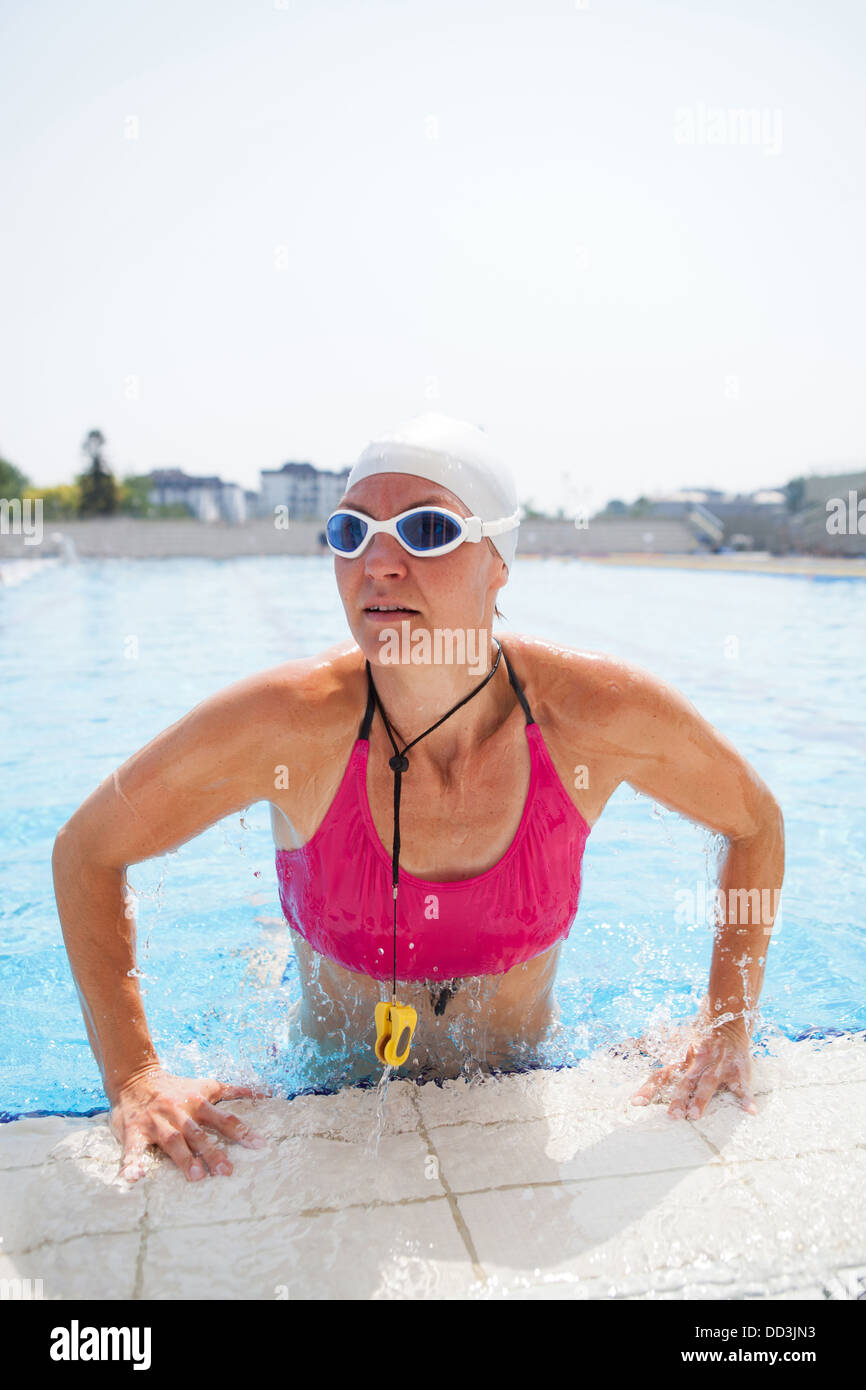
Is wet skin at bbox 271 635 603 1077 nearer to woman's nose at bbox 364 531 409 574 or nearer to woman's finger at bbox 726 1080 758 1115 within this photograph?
woman's nose at bbox 364 531 409 574

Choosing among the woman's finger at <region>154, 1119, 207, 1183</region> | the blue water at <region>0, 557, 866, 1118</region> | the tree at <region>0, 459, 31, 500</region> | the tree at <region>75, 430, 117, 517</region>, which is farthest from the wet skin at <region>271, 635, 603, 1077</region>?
the tree at <region>0, 459, 31, 500</region>

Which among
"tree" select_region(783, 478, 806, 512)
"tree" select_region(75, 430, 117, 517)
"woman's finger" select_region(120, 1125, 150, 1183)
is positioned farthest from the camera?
"tree" select_region(75, 430, 117, 517)

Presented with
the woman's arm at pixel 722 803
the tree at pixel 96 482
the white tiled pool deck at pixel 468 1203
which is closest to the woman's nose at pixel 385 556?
the woman's arm at pixel 722 803

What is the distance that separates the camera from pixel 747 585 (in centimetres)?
2092

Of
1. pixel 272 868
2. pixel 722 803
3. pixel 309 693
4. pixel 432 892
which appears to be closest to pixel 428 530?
pixel 309 693

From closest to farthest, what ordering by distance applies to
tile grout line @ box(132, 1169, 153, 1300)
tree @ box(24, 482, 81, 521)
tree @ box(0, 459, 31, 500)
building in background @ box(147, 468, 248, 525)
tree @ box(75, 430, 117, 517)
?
tile grout line @ box(132, 1169, 153, 1300) < tree @ box(24, 482, 81, 521) < tree @ box(75, 430, 117, 517) < tree @ box(0, 459, 31, 500) < building in background @ box(147, 468, 248, 525)

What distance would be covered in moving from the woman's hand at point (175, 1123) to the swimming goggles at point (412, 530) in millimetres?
1166

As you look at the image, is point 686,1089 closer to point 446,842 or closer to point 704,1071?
point 704,1071

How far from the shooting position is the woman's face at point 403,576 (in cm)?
193

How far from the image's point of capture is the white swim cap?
6.70 ft

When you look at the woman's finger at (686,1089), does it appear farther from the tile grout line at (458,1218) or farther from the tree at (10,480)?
A: the tree at (10,480)

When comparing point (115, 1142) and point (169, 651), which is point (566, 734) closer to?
point (115, 1142)

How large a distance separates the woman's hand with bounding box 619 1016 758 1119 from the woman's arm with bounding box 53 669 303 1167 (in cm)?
110
